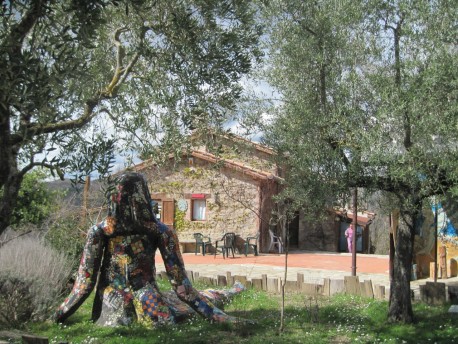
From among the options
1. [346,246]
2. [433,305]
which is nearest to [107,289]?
[433,305]

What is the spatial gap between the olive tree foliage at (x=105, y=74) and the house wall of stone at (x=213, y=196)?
52.6 ft

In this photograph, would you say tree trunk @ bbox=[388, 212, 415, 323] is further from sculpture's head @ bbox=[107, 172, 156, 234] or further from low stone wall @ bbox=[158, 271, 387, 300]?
sculpture's head @ bbox=[107, 172, 156, 234]

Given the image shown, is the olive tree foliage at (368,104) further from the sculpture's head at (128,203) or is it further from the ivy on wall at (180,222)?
the ivy on wall at (180,222)

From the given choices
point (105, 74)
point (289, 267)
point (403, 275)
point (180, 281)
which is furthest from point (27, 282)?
point (289, 267)

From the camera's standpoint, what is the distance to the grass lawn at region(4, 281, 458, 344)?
7.24 meters

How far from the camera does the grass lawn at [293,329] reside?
7242mm

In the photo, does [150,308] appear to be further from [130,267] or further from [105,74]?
[105,74]

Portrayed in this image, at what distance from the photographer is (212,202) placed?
23812 mm

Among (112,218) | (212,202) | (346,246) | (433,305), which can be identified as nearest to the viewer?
(112,218)

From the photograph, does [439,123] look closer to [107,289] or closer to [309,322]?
[309,322]

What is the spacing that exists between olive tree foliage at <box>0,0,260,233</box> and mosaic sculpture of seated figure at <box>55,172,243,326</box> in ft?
4.62

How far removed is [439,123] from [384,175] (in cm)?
102

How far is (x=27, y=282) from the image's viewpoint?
8195mm

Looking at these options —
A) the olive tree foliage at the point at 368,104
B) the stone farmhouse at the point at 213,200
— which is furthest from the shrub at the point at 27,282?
the stone farmhouse at the point at 213,200
